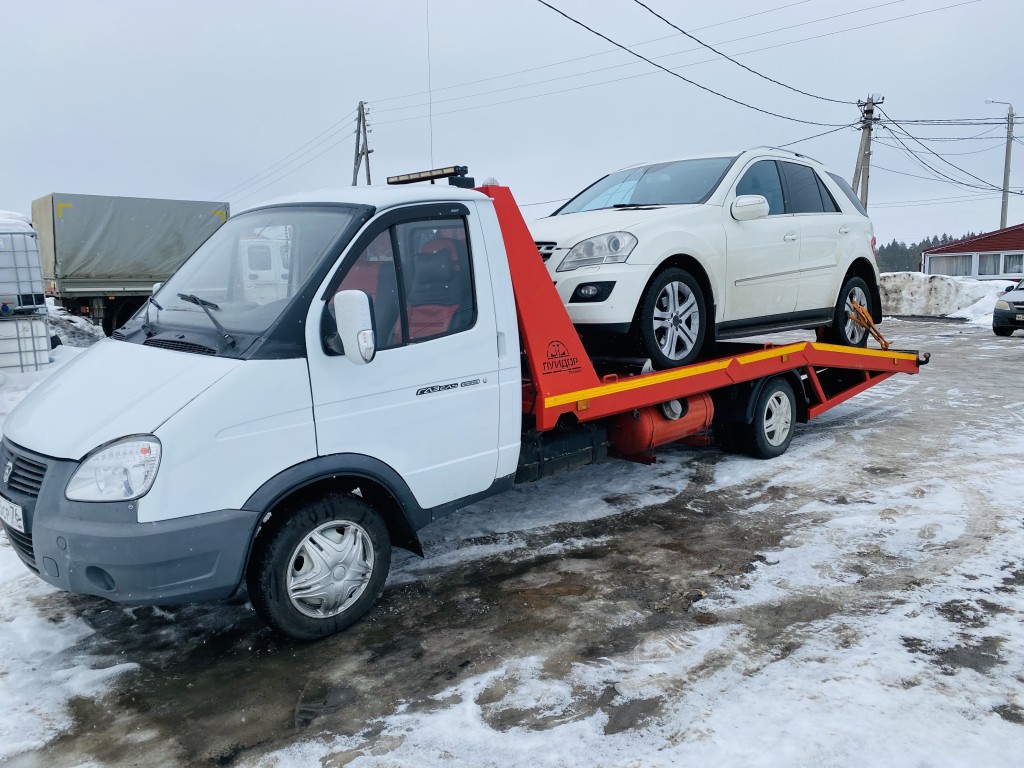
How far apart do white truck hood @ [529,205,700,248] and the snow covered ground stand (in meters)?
1.94

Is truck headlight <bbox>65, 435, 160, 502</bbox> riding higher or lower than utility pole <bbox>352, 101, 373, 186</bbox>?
lower

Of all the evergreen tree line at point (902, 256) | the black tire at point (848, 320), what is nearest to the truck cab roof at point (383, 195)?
the black tire at point (848, 320)

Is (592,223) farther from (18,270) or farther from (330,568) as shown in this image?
(18,270)

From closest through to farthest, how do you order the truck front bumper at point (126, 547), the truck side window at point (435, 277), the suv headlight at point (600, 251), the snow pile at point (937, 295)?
1. the truck front bumper at point (126, 547)
2. the truck side window at point (435, 277)
3. the suv headlight at point (600, 251)
4. the snow pile at point (937, 295)

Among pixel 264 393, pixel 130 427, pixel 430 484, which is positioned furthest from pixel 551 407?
pixel 130 427

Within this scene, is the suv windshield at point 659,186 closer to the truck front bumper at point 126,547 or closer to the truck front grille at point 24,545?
the truck front bumper at point 126,547

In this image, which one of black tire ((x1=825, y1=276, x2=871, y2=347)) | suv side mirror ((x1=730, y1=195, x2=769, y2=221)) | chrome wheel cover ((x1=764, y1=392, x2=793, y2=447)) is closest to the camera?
suv side mirror ((x1=730, y1=195, x2=769, y2=221))

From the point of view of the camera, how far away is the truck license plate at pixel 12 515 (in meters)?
3.49

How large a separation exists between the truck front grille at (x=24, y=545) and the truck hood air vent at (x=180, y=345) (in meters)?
1.00

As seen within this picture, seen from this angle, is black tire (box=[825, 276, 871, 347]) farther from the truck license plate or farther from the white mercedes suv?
the truck license plate

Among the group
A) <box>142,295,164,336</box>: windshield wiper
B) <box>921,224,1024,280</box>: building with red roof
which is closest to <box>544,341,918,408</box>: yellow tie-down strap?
<box>142,295,164,336</box>: windshield wiper

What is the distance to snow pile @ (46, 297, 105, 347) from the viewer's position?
16375 mm

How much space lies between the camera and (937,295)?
26.2 metres

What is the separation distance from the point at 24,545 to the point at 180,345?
1.09 m
